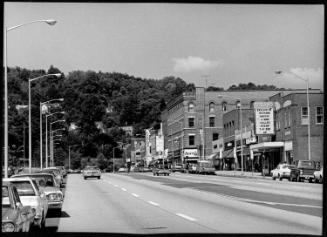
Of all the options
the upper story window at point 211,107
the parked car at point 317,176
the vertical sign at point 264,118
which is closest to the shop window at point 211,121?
the upper story window at point 211,107

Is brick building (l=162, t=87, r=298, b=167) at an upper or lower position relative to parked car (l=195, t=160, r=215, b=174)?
upper

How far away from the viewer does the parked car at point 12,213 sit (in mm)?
12208

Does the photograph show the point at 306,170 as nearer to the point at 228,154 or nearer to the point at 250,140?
the point at 250,140

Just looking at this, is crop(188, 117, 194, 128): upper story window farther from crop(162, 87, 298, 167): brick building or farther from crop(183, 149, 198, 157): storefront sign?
crop(183, 149, 198, 157): storefront sign

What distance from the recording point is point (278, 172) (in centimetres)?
5972

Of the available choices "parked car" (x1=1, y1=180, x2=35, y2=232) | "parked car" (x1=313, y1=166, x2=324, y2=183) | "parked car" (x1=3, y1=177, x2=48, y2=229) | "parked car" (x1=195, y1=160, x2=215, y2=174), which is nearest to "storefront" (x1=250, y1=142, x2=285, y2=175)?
"parked car" (x1=195, y1=160, x2=215, y2=174)

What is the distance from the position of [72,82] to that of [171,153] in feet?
355

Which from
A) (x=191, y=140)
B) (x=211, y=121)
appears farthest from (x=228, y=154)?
(x=191, y=140)

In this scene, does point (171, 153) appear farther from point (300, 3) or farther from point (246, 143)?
point (300, 3)

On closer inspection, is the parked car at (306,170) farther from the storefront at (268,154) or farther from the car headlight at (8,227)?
the car headlight at (8,227)

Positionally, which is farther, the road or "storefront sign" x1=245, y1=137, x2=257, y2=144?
"storefront sign" x1=245, y1=137, x2=257, y2=144

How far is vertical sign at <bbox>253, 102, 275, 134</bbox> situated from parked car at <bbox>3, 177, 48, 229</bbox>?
61644 millimetres

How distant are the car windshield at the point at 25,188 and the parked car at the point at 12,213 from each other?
3.09 m

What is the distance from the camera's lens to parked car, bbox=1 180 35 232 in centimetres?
1221
